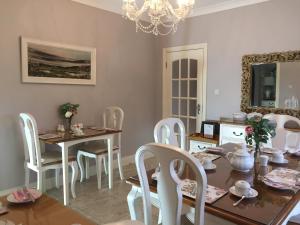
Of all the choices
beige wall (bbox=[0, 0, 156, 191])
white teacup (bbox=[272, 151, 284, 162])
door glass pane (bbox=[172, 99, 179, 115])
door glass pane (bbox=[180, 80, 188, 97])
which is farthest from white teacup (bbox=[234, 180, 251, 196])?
door glass pane (bbox=[172, 99, 179, 115])

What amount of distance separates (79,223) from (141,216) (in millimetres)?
1690

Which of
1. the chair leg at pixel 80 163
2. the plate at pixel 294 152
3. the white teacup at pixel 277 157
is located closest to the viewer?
the white teacup at pixel 277 157

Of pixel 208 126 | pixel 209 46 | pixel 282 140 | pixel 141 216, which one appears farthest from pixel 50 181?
pixel 209 46

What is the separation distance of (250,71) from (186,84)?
1.14m

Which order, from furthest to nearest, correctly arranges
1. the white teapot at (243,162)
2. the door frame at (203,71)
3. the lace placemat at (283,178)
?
the door frame at (203,71)
the white teapot at (243,162)
the lace placemat at (283,178)

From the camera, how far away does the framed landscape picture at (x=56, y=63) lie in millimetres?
3029

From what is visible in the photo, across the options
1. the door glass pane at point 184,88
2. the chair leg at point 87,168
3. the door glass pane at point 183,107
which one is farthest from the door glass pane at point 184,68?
the chair leg at point 87,168

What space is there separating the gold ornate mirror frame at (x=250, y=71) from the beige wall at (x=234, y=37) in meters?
0.08

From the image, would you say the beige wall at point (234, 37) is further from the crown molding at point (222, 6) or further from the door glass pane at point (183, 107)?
the door glass pane at point (183, 107)

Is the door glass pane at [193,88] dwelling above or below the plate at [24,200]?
above

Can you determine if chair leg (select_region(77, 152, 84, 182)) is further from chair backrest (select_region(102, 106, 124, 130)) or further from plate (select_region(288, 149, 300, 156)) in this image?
plate (select_region(288, 149, 300, 156))

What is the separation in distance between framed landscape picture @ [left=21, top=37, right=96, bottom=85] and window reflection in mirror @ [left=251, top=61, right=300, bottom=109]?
2336 mm

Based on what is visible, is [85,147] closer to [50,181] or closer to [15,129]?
[50,181]

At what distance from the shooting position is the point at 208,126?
3.80 metres
